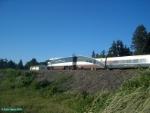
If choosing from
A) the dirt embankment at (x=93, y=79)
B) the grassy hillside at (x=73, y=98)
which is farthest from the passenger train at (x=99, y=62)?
the grassy hillside at (x=73, y=98)

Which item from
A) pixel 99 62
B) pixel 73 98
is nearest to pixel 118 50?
pixel 99 62

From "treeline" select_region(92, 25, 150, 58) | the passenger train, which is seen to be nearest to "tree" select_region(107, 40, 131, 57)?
"treeline" select_region(92, 25, 150, 58)

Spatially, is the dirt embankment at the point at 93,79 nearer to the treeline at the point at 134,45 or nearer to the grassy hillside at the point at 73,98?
the grassy hillside at the point at 73,98

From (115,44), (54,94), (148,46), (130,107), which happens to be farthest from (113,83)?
(115,44)

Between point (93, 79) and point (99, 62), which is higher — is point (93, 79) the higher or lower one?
the lower one

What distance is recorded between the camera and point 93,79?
62.8 ft

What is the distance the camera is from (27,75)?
78.2ft

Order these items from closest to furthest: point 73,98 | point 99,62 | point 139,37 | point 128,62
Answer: point 73,98 → point 128,62 → point 99,62 → point 139,37

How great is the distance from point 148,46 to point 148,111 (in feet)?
159

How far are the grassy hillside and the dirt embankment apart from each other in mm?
631

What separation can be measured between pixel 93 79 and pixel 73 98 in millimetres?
6641

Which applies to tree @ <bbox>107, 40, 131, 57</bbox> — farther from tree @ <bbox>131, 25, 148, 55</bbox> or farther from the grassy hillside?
the grassy hillside

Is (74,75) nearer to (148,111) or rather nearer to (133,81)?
(133,81)

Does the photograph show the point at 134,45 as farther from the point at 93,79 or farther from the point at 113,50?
the point at 93,79
